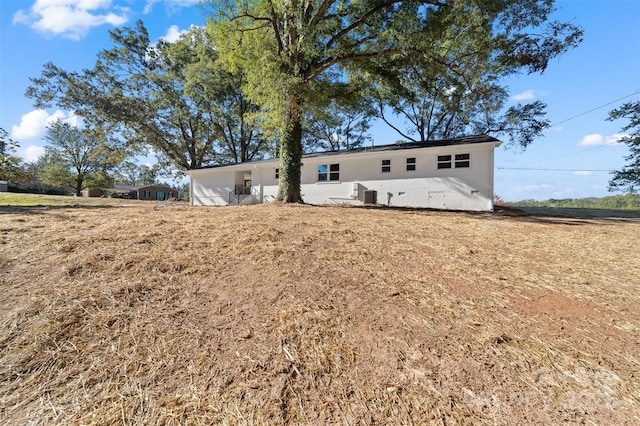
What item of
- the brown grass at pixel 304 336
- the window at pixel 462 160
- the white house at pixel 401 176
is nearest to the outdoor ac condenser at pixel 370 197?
the white house at pixel 401 176

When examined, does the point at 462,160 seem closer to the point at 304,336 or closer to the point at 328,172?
the point at 328,172

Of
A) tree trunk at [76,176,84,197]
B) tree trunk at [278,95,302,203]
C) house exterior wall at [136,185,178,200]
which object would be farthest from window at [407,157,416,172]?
tree trunk at [76,176,84,197]

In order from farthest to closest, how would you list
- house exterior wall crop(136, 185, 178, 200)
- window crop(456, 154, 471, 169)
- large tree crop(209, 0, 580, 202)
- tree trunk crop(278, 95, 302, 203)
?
1. house exterior wall crop(136, 185, 178, 200)
2. window crop(456, 154, 471, 169)
3. tree trunk crop(278, 95, 302, 203)
4. large tree crop(209, 0, 580, 202)

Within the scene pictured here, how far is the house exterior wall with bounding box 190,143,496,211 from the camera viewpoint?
11633 millimetres

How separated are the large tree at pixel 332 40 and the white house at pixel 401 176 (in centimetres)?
384

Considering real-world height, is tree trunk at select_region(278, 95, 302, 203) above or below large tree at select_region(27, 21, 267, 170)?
below

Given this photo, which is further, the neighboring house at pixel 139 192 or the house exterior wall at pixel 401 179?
the neighboring house at pixel 139 192

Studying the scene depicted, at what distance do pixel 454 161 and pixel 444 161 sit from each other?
1.40ft

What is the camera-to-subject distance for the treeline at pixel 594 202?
23.6 metres

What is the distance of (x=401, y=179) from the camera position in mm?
13375

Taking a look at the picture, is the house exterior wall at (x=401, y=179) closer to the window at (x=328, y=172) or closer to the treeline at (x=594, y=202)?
the window at (x=328, y=172)

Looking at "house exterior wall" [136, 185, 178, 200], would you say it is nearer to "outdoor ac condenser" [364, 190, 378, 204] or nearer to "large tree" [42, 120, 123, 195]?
"large tree" [42, 120, 123, 195]

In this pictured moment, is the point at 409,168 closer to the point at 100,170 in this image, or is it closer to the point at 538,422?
the point at 538,422

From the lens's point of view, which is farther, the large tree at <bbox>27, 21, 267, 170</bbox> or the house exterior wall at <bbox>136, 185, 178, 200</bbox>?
Result: the house exterior wall at <bbox>136, 185, 178, 200</bbox>
